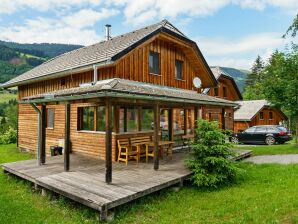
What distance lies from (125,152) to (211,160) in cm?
367

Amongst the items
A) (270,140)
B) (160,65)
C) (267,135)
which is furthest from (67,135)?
(270,140)

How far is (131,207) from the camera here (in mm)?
6957

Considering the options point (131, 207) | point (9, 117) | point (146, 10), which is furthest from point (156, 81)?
point (9, 117)

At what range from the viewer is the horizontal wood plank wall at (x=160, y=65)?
11781 millimetres

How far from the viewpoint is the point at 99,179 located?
7996 mm

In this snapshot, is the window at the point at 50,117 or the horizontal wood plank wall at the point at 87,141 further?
the window at the point at 50,117

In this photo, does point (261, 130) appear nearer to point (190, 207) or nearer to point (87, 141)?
point (87, 141)

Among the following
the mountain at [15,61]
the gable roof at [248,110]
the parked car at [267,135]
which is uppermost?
the mountain at [15,61]

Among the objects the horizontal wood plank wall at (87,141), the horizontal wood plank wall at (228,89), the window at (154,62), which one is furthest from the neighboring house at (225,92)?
the horizontal wood plank wall at (87,141)

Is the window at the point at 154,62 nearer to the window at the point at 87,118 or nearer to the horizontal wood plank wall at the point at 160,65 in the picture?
the horizontal wood plank wall at the point at 160,65

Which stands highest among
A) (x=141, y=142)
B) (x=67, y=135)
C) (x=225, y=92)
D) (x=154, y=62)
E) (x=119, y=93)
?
(x=225, y=92)

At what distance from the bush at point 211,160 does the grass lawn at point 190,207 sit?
0.34 meters

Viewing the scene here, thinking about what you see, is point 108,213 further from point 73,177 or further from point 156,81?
point 156,81

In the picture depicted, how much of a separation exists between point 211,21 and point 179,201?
17143mm
